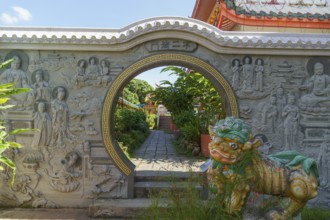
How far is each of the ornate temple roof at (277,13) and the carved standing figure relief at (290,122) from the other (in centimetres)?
342

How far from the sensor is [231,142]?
104 inches

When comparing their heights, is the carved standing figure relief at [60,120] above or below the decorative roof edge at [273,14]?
below

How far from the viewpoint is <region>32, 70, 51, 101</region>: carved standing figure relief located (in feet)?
15.3

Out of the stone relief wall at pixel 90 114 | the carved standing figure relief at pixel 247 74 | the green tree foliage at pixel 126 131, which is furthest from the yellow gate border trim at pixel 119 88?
the green tree foliage at pixel 126 131

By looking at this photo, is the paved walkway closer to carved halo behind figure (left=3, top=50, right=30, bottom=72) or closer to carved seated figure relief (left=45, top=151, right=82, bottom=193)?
carved seated figure relief (left=45, top=151, right=82, bottom=193)

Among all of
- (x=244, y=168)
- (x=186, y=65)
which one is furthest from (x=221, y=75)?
(x=244, y=168)

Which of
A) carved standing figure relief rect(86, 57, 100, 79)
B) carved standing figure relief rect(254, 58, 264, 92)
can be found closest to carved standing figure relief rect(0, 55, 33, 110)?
carved standing figure relief rect(86, 57, 100, 79)

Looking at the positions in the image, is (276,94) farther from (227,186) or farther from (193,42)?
(227,186)

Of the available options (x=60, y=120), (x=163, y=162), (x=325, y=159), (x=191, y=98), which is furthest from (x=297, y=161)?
(x=191, y=98)

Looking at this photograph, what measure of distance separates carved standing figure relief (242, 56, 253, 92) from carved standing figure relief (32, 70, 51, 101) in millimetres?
3190

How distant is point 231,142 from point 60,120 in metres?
3.03

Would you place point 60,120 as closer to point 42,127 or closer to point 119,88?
point 42,127

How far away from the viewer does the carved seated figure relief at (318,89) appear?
4.67m

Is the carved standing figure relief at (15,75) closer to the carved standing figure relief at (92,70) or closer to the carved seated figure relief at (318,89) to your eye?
the carved standing figure relief at (92,70)
